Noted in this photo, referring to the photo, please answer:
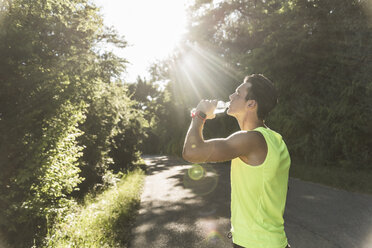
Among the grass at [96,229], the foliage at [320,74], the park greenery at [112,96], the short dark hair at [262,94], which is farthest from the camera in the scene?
the foliage at [320,74]

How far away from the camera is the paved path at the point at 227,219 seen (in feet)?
16.7

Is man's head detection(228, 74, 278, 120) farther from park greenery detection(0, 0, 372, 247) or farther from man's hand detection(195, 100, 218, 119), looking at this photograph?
park greenery detection(0, 0, 372, 247)

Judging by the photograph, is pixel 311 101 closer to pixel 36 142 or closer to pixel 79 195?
pixel 79 195

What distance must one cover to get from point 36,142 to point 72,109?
106cm

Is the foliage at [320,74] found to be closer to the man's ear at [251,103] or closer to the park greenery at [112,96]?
the park greenery at [112,96]

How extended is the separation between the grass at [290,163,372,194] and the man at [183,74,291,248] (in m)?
8.91

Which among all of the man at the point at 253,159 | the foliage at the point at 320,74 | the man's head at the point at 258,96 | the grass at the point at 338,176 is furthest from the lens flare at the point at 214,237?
the foliage at the point at 320,74

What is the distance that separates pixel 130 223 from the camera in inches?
255

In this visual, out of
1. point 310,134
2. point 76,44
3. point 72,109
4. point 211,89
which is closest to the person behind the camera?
point 72,109

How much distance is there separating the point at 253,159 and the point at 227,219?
5.20m

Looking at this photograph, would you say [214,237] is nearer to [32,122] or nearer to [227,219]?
[227,219]

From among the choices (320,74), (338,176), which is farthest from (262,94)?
(320,74)

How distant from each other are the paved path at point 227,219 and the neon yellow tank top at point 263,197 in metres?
3.54

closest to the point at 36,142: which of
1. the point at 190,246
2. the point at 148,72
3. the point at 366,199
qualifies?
the point at 190,246
